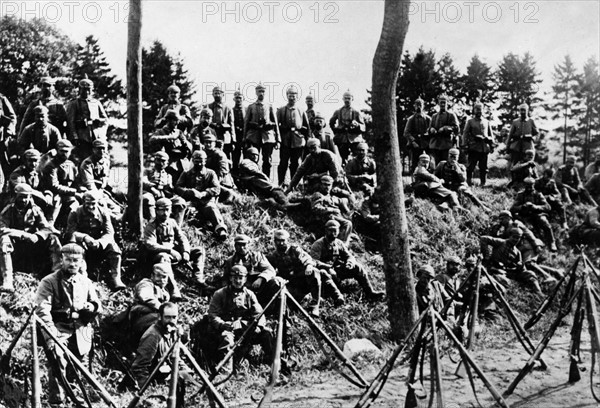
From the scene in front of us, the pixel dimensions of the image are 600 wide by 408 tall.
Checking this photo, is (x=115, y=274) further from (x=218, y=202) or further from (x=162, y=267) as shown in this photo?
(x=218, y=202)

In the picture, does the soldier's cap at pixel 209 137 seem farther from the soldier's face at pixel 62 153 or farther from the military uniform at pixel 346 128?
the military uniform at pixel 346 128

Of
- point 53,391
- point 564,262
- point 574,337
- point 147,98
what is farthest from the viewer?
point 147,98

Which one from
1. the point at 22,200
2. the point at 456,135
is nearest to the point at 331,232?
the point at 22,200

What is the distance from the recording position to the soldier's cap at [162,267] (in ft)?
26.0

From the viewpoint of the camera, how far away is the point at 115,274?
28.0 feet

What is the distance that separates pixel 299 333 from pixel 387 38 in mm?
4479

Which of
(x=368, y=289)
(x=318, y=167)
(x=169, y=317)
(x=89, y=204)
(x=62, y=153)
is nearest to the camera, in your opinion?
(x=169, y=317)

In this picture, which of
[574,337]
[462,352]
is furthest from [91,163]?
[574,337]

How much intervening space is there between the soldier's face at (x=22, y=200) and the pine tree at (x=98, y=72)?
23.2m

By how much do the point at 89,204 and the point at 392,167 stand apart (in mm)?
4469

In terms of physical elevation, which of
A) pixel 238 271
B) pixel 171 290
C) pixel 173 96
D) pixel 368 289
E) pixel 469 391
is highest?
pixel 173 96

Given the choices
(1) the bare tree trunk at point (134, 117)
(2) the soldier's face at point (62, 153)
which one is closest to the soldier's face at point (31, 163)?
(2) the soldier's face at point (62, 153)

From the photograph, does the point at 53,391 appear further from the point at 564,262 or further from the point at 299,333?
the point at 564,262

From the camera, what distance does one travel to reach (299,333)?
8742 millimetres
